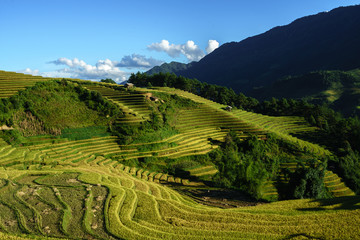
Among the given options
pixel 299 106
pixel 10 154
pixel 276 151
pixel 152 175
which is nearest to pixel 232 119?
pixel 276 151

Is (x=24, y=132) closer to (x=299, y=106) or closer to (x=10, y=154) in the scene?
(x=10, y=154)

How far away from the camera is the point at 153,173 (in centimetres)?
3878

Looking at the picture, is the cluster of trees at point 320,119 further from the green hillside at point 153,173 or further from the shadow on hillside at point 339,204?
the shadow on hillside at point 339,204

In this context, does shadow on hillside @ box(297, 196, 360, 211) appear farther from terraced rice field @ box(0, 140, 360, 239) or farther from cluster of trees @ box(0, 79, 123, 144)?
cluster of trees @ box(0, 79, 123, 144)

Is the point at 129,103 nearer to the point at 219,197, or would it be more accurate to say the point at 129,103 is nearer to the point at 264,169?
the point at 219,197

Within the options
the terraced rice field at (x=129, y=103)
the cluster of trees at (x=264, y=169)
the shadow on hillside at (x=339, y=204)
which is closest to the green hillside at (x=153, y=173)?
the shadow on hillside at (x=339, y=204)

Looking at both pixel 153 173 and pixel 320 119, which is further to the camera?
pixel 320 119

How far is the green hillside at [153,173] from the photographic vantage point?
43.6ft

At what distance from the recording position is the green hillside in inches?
523

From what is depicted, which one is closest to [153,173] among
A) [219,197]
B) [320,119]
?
[219,197]

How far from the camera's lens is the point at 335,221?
41.4 ft

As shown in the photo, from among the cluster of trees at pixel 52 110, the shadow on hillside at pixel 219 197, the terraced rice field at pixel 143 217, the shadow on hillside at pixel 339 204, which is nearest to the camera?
the terraced rice field at pixel 143 217

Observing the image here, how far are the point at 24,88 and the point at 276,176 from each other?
2488 inches

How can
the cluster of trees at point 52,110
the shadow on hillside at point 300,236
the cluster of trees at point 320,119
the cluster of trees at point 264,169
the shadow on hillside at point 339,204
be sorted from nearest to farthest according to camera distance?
1. the shadow on hillside at point 300,236
2. the shadow on hillside at point 339,204
3. the cluster of trees at point 264,169
4. the cluster of trees at point 52,110
5. the cluster of trees at point 320,119
